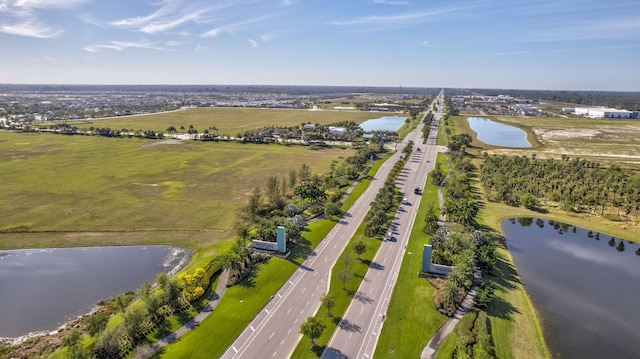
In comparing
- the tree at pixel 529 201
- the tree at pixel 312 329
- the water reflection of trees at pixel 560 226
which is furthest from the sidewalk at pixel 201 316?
the tree at pixel 529 201

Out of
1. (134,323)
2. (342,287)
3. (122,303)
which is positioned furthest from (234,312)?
(342,287)

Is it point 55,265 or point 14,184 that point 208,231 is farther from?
point 14,184

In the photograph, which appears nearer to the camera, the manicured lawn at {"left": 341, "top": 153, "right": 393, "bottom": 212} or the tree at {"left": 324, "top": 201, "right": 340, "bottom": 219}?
the tree at {"left": 324, "top": 201, "right": 340, "bottom": 219}

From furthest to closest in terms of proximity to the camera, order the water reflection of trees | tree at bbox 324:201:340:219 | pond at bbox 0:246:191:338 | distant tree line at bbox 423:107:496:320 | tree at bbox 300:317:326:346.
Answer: tree at bbox 324:201:340:219
the water reflection of trees
distant tree line at bbox 423:107:496:320
pond at bbox 0:246:191:338
tree at bbox 300:317:326:346

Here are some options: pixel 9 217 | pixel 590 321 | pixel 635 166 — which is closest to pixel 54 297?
pixel 9 217

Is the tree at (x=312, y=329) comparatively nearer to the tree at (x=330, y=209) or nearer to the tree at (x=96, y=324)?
the tree at (x=96, y=324)

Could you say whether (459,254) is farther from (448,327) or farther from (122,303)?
(122,303)

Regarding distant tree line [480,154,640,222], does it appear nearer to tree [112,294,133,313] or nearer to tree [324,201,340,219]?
tree [324,201,340,219]

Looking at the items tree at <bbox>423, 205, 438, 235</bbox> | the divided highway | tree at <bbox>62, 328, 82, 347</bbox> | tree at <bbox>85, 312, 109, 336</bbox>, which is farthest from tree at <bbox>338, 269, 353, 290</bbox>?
tree at <bbox>62, 328, 82, 347</bbox>
